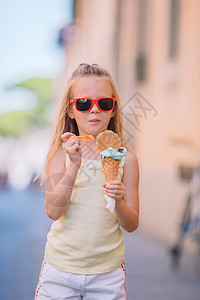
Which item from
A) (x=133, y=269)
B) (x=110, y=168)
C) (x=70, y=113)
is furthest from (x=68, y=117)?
(x=133, y=269)

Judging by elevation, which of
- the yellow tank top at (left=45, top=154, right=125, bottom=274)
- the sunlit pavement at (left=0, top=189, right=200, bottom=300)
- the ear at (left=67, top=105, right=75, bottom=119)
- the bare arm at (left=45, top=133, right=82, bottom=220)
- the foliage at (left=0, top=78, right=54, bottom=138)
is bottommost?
the foliage at (left=0, top=78, right=54, bottom=138)

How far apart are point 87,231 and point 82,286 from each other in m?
0.22

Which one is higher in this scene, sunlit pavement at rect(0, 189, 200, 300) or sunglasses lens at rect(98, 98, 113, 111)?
sunglasses lens at rect(98, 98, 113, 111)

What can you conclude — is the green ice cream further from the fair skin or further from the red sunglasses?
the red sunglasses

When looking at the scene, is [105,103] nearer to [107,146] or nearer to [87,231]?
[107,146]

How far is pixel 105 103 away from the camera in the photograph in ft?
6.89

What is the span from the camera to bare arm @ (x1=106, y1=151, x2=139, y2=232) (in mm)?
1915

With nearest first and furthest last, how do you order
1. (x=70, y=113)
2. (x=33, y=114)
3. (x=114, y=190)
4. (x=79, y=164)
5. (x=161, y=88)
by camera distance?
(x=114, y=190) → (x=79, y=164) → (x=70, y=113) → (x=161, y=88) → (x=33, y=114)

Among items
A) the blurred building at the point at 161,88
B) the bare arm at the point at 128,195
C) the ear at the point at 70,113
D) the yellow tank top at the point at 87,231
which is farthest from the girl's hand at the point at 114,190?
the blurred building at the point at 161,88

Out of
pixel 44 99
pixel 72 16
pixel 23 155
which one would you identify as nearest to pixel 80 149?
pixel 72 16

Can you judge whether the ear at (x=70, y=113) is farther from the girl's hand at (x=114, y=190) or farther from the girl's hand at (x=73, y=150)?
the girl's hand at (x=114, y=190)

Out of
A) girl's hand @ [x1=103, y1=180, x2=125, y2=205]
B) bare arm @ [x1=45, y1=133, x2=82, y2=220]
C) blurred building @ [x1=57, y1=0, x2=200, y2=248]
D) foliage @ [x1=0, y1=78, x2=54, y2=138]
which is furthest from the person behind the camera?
foliage @ [x1=0, y1=78, x2=54, y2=138]

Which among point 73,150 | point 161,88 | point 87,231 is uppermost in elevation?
point 73,150

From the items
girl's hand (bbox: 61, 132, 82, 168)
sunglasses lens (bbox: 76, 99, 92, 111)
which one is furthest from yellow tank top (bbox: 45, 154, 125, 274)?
sunglasses lens (bbox: 76, 99, 92, 111)
